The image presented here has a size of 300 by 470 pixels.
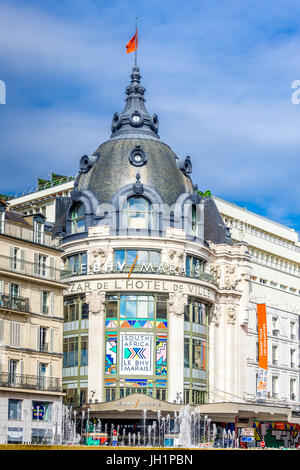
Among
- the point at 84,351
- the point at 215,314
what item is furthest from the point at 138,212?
the point at 84,351

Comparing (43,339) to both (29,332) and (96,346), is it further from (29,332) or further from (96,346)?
(96,346)

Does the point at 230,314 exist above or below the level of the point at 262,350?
above

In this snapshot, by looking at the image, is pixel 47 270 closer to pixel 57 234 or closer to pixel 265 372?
pixel 57 234

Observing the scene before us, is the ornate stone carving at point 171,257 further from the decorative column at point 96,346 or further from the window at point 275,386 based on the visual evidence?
the window at point 275,386

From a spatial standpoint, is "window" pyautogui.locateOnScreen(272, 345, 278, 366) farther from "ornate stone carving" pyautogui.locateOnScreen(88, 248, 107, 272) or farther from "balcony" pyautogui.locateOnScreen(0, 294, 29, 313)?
"balcony" pyautogui.locateOnScreen(0, 294, 29, 313)

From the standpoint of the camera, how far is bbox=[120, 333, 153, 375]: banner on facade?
295 feet

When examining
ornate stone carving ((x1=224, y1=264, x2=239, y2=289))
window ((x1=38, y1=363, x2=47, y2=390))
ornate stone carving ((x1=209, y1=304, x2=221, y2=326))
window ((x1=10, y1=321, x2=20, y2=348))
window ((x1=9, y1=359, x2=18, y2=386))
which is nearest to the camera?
window ((x1=9, y1=359, x2=18, y2=386))

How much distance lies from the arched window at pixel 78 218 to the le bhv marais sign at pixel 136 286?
5.76m

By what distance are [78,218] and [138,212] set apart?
660 centimetres

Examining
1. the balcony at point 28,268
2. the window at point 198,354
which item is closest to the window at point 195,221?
the window at point 198,354

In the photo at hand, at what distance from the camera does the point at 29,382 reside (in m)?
72.2

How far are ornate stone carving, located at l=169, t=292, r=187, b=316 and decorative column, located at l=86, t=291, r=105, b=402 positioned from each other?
647 centimetres

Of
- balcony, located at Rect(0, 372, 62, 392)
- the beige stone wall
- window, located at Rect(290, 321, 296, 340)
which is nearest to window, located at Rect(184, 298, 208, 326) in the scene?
the beige stone wall

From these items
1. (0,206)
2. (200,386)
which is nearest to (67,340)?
(200,386)
